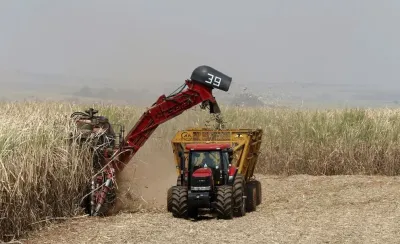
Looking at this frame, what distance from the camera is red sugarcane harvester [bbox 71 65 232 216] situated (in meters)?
11.7

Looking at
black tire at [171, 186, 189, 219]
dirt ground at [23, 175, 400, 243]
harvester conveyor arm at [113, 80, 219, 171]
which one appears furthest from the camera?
harvester conveyor arm at [113, 80, 219, 171]

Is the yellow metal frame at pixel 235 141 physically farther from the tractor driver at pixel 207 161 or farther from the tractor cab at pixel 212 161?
the tractor driver at pixel 207 161

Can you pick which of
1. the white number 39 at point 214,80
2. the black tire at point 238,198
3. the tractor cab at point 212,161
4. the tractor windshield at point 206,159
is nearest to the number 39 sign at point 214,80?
the white number 39 at point 214,80

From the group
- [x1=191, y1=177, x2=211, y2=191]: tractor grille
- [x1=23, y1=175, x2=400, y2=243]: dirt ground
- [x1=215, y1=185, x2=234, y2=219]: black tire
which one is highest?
[x1=191, y1=177, x2=211, y2=191]: tractor grille

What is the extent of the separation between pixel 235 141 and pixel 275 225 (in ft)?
9.46

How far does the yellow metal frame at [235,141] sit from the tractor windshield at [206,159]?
0.73m

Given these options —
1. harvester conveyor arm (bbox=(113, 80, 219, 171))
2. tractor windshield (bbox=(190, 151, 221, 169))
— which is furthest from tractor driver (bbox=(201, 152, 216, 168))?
harvester conveyor arm (bbox=(113, 80, 219, 171))

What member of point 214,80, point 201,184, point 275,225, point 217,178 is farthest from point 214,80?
point 275,225

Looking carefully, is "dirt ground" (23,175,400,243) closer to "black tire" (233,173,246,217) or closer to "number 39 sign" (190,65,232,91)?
"black tire" (233,173,246,217)

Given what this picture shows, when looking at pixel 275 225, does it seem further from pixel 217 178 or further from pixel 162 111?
pixel 162 111

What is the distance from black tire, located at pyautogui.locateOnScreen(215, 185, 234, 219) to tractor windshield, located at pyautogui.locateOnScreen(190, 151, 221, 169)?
0.86 meters

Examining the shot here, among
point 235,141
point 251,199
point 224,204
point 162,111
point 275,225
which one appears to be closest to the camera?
point 275,225

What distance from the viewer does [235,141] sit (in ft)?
41.2

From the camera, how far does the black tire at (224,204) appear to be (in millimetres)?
10680
